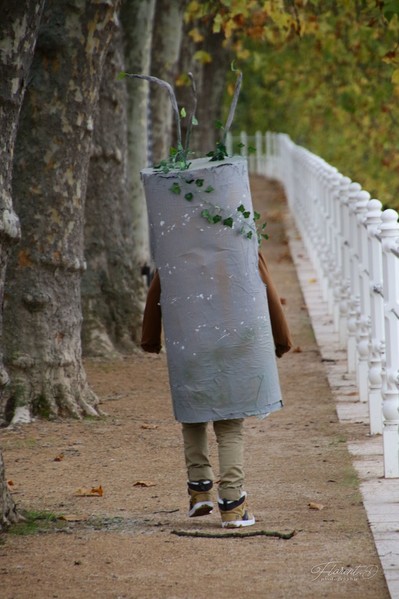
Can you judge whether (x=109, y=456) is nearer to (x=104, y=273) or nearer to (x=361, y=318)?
(x=361, y=318)

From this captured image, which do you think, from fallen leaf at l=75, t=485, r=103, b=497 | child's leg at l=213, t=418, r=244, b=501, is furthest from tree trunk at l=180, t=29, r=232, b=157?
child's leg at l=213, t=418, r=244, b=501

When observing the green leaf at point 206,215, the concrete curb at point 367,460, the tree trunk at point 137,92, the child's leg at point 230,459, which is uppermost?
the tree trunk at point 137,92


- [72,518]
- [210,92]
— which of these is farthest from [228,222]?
[210,92]

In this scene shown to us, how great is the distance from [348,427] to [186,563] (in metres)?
3.60

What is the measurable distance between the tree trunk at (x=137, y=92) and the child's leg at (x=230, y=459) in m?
7.69

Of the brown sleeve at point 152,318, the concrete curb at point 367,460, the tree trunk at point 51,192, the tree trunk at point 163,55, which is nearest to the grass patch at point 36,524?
the brown sleeve at point 152,318

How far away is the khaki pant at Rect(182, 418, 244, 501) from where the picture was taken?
6.61 meters

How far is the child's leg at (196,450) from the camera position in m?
6.73

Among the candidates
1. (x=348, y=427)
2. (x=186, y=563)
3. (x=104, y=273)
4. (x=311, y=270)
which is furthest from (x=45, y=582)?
(x=311, y=270)

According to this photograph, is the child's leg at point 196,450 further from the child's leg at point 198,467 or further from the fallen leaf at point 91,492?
the fallen leaf at point 91,492

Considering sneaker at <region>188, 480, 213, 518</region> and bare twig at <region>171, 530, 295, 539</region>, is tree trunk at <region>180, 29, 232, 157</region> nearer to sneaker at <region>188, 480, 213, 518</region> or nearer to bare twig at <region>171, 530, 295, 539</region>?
sneaker at <region>188, 480, 213, 518</region>

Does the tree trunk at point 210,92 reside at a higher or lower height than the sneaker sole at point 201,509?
higher

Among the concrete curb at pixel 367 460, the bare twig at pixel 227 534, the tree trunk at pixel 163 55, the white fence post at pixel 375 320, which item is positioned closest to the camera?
→ the concrete curb at pixel 367 460

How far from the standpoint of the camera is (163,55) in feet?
59.6
